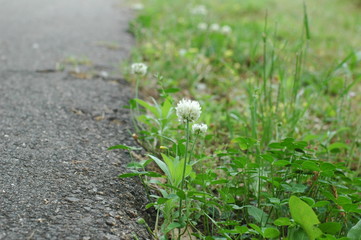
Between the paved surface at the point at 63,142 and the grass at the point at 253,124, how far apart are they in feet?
0.43

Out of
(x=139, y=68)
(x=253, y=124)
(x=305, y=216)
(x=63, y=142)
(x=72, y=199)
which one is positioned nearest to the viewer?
(x=305, y=216)

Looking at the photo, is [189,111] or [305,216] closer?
[305,216]

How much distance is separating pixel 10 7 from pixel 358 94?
432 cm

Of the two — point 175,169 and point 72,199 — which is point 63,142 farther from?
point 175,169

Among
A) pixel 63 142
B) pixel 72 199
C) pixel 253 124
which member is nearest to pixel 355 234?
pixel 253 124

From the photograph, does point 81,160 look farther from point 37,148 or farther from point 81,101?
point 81,101

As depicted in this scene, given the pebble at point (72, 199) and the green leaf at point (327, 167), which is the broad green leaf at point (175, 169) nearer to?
the pebble at point (72, 199)

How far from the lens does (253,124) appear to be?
1.90 m

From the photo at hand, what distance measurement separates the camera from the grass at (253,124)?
1.37 m

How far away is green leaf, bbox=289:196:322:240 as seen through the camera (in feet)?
3.93

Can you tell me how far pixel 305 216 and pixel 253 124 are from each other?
2.42ft

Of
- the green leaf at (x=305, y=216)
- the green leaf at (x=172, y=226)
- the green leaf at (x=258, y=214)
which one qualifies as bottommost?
the green leaf at (x=258, y=214)

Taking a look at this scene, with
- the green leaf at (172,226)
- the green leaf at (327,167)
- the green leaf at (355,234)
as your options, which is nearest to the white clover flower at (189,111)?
the green leaf at (172,226)

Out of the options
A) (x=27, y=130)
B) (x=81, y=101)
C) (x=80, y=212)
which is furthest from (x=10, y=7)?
(x=80, y=212)
